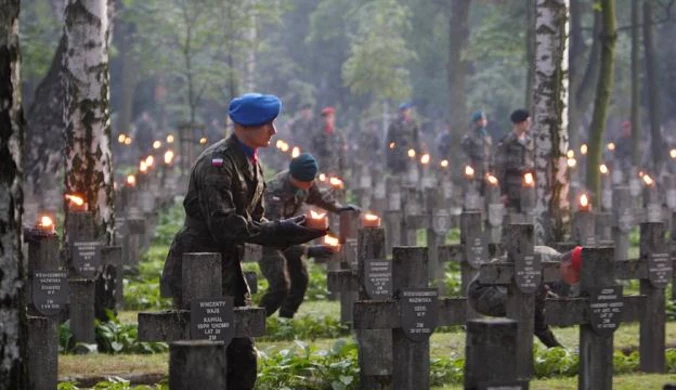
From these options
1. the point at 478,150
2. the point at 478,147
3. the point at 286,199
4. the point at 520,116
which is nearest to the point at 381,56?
the point at 478,147

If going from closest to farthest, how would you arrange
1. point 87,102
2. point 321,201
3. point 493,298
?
point 493,298
point 87,102
point 321,201

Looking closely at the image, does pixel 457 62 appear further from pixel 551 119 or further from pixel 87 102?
pixel 87 102

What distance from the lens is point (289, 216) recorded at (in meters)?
15.0

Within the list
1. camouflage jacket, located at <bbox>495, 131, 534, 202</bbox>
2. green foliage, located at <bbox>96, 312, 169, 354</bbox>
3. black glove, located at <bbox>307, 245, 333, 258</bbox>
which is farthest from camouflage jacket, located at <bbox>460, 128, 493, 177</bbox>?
green foliage, located at <bbox>96, 312, 169, 354</bbox>

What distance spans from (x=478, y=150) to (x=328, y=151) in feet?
9.62

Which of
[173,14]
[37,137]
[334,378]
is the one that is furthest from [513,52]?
[334,378]

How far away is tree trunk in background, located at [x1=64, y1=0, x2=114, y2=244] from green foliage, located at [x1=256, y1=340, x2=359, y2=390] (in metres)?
3.19

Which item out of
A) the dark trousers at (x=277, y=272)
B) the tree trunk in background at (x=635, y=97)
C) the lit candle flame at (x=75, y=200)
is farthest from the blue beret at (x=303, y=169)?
the tree trunk in background at (x=635, y=97)

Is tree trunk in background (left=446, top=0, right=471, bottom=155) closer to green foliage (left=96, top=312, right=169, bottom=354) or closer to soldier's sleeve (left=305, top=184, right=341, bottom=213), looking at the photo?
soldier's sleeve (left=305, top=184, right=341, bottom=213)

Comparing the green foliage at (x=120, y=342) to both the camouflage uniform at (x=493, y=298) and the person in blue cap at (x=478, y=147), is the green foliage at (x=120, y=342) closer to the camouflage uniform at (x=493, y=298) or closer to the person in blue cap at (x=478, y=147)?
the camouflage uniform at (x=493, y=298)

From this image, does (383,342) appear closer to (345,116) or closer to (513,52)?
(513,52)

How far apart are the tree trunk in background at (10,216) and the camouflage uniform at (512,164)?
16781 millimetres

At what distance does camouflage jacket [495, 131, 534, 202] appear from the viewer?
79.2 feet

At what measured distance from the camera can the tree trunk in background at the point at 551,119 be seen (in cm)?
1939
